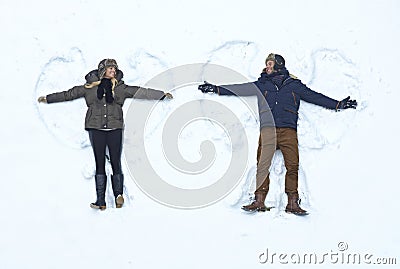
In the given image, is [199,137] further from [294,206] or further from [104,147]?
[294,206]

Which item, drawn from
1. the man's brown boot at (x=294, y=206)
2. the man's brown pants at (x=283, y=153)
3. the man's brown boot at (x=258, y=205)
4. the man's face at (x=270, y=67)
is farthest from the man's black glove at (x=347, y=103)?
the man's brown boot at (x=258, y=205)

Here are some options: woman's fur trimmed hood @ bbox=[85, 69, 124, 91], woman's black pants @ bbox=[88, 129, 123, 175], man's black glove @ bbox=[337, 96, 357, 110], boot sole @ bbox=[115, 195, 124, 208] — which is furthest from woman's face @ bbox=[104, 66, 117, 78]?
man's black glove @ bbox=[337, 96, 357, 110]

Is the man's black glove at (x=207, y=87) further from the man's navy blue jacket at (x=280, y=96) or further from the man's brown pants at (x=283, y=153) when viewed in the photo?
the man's brown pants at (x=283, y=153)

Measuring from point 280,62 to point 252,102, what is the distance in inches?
21.8

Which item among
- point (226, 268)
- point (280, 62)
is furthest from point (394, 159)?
point (226, 268)

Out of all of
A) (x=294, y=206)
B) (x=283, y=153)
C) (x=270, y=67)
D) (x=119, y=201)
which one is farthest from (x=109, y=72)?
(x=294, y=206)

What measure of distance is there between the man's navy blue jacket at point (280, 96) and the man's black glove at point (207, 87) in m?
0.20

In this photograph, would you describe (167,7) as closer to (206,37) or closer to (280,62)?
(206,37)

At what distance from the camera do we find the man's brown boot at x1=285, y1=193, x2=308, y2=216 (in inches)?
301

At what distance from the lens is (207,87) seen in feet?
26.8

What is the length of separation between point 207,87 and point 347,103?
1.60 meters

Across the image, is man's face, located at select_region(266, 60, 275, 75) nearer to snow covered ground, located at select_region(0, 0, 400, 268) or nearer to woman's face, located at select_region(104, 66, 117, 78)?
snow covered ground, located at select_region(0, 0, 400, 268)

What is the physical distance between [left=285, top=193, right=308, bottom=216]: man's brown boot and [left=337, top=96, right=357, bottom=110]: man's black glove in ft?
3.84

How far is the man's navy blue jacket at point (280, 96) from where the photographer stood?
25.7ft
